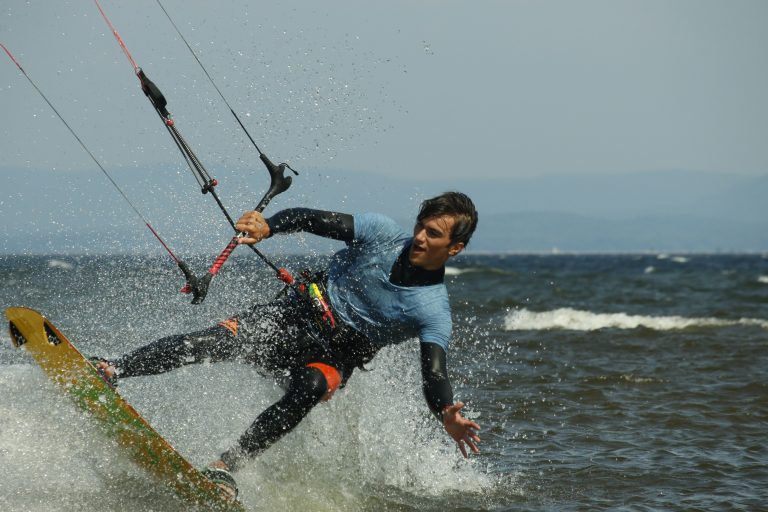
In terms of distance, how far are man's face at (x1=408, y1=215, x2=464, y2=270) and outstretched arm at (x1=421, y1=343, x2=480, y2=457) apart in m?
0.47

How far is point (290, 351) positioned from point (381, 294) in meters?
0.75

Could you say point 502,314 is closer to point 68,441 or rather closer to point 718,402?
point 718,402

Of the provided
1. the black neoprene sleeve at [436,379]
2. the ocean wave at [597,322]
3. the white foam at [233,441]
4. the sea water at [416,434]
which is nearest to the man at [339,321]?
the black neoprene sleeve at [436,379]

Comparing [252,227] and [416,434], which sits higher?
[252,227]

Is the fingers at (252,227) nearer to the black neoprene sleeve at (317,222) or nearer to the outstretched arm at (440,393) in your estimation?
the black neoprene sleeve at (317,222)

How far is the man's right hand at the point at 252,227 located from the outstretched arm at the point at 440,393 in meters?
1.09

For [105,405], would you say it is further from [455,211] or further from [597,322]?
[597,322]

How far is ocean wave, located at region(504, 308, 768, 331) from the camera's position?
18.1 meters

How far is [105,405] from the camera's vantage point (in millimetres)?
4910

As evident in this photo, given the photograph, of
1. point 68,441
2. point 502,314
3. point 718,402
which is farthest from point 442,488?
point 502,314

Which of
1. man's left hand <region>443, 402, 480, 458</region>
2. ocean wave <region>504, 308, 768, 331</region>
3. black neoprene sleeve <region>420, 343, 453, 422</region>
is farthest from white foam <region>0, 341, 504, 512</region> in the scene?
ocean wave <region>504, 308, 768, 331</region>

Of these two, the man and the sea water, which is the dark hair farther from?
the sea water

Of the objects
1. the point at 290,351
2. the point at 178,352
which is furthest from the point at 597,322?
the point at 178,352

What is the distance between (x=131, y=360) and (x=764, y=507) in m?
4.17
